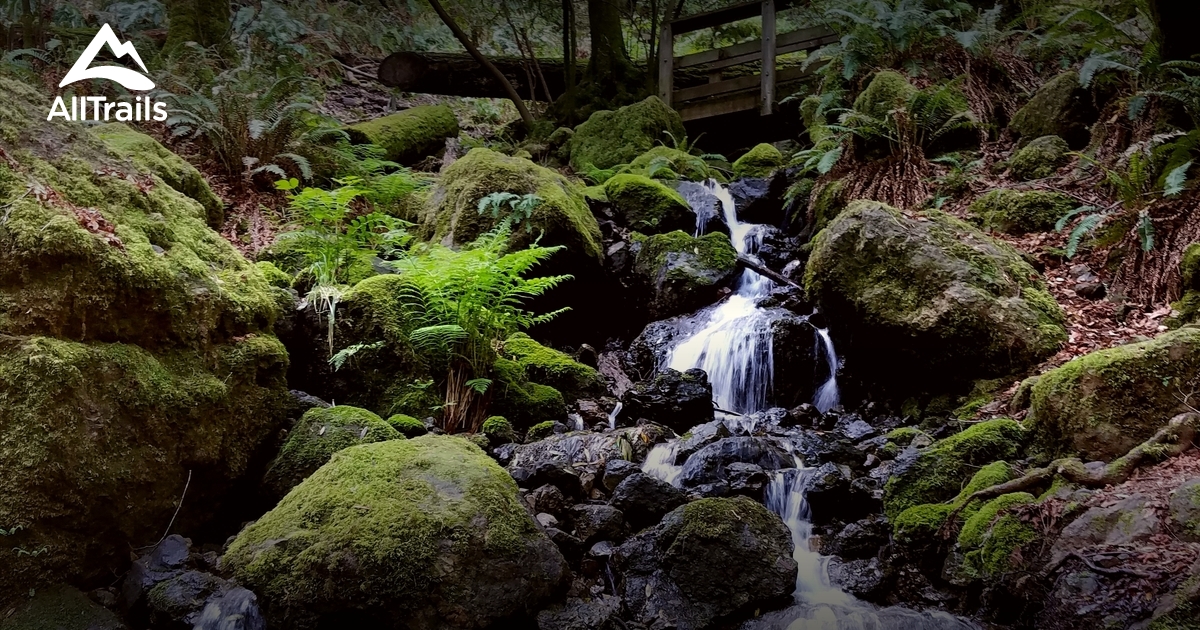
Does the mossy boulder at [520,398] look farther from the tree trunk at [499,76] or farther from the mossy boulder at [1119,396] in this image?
the tree trunk at [499,76]

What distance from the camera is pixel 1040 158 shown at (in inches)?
283

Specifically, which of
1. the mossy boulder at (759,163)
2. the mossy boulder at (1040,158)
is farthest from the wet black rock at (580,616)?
the mossy boulder at (759,163)

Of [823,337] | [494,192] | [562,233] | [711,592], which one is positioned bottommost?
[711,592]

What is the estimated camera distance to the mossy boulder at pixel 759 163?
1049cm

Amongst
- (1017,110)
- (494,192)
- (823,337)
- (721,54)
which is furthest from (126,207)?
(721,54)

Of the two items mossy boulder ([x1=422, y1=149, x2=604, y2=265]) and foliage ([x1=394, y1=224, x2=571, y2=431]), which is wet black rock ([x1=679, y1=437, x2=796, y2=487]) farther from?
mossy boulder ([x1=422, y1=149, x2=604, y2=265])

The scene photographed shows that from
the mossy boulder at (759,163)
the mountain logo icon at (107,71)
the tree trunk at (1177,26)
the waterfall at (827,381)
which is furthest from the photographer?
the mossy boulder at (759,163)

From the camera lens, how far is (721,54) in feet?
42.2

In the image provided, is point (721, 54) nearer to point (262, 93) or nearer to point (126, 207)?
point (262, 93)

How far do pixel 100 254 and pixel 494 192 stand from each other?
403 cm

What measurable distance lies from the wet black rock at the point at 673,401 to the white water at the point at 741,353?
510mm

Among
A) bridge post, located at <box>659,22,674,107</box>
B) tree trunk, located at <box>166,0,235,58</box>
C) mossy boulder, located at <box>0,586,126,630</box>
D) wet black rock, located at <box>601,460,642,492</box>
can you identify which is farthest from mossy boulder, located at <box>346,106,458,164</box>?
mossy boulder, located at <box>0,586,126,630</box>

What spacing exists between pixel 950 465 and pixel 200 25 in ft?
34.3

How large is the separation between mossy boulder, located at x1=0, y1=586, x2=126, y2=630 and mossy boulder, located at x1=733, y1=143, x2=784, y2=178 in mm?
9300
